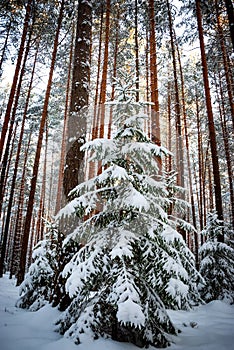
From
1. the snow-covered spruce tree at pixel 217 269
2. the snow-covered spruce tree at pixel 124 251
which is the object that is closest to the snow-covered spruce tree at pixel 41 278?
the snow-covered spruce tree at pixel 124 251

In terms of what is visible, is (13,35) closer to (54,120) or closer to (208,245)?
(54,120)

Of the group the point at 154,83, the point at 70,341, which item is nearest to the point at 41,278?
the point at 70,341

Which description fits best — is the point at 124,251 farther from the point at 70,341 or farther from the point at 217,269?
the point at 217,269

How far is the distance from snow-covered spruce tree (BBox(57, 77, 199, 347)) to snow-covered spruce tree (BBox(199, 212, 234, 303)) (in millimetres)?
4636

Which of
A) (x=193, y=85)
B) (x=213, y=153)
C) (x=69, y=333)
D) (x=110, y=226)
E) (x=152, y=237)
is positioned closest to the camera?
(x=69, y=333)

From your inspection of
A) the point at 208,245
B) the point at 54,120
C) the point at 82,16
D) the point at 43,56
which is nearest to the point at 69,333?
the point at 208,245

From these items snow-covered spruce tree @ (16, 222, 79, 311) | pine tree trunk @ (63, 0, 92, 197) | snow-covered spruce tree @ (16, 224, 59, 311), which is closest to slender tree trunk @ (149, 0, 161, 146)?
pine tree trunk @ (63, 0, 92, 197)

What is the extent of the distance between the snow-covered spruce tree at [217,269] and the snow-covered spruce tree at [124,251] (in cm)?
464

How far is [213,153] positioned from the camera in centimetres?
941

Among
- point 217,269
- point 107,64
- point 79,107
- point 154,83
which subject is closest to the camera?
point 79,107

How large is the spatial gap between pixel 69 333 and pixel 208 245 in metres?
6.54

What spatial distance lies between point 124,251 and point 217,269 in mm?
6303

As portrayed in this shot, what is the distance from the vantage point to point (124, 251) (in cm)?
353

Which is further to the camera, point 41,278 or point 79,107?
point 41,278
